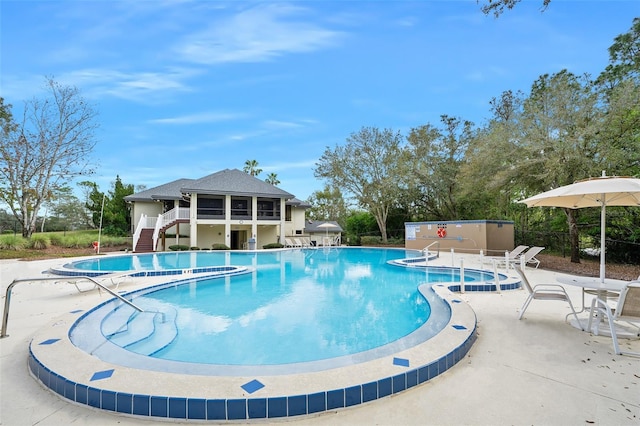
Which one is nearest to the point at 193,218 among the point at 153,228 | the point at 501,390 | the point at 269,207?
the point at 153,228

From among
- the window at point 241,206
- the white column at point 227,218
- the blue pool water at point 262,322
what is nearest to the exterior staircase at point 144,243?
the white column at point 227,218

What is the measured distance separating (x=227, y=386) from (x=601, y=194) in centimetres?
604

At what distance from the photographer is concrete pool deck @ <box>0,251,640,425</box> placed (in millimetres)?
2305

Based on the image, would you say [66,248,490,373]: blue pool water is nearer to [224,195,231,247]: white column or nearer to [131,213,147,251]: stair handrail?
[224,195,231,247]: white column

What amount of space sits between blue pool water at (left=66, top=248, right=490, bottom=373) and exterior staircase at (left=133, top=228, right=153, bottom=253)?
13.2 meters

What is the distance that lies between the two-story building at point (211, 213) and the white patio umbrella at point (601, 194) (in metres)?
18.4

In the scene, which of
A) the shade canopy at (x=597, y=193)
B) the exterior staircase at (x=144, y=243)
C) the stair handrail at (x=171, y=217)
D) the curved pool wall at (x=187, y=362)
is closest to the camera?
Result: the curved pool wall at (x=187, y=362)

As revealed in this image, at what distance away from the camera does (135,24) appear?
9.49 metres

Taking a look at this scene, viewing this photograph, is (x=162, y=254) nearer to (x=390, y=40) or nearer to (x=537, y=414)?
(x=390, y=40)

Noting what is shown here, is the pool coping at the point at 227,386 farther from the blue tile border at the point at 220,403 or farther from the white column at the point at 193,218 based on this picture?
the white column at the point at 193,218

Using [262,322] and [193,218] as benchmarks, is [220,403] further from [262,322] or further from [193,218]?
[193,218]

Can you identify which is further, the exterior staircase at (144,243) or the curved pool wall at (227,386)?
the exterior staircase at (144,243)

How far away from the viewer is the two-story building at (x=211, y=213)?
69.2 feet

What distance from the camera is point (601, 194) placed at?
498 centimetres
